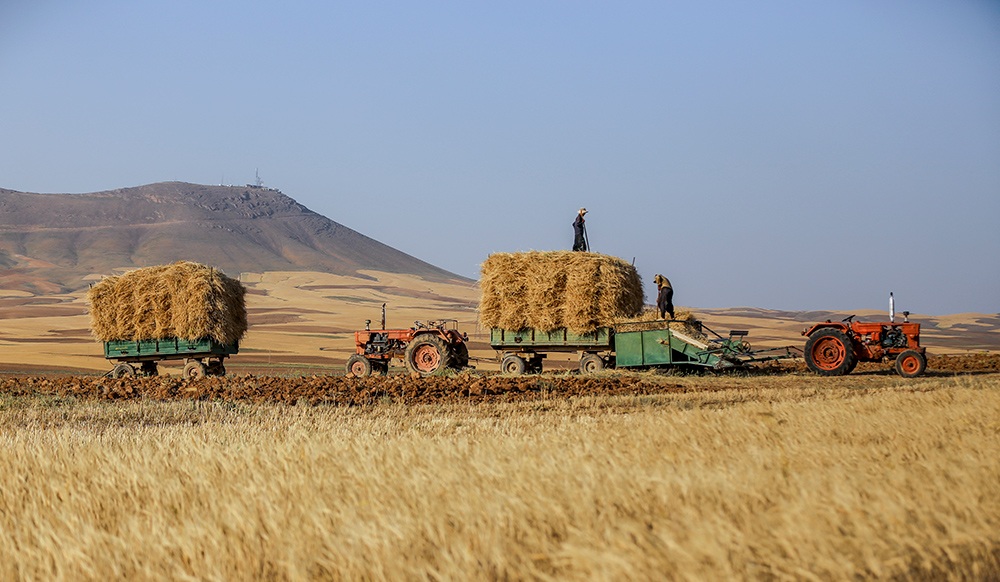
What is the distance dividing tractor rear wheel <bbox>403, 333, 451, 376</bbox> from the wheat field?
44.9 ft

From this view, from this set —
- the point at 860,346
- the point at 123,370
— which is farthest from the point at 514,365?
the point at 123,370

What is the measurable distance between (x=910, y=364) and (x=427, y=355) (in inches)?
388

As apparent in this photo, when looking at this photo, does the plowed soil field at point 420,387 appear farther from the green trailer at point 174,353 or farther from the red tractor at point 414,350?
the green trailer at point 174,353

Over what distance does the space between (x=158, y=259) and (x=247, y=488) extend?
17085 cm

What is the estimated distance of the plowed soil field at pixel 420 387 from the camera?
1512cm

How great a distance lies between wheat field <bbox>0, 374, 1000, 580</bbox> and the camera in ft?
11.0

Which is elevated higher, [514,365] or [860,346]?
[860,346]

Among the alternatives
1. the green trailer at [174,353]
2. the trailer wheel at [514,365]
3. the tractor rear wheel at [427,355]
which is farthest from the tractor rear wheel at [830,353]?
the green trailer at [174,353]

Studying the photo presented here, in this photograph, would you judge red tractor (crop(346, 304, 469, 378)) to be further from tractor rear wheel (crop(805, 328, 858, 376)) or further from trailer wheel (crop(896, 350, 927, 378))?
trailer wheel (crop(896, 350, 927, 378))

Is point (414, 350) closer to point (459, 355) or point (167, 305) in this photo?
point (459, 355)

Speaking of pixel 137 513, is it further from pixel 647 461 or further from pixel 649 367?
pixel 649 367

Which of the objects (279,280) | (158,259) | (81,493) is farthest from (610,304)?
(158,259)

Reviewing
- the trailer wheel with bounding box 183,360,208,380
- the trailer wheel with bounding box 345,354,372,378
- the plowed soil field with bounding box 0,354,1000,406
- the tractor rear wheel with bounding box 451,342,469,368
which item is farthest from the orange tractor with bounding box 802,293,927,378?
the trailer wheel with bounding box 183,360,208,380

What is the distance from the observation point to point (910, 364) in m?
19.5
